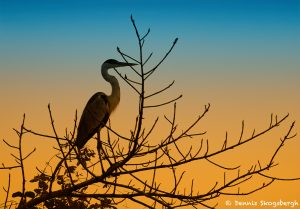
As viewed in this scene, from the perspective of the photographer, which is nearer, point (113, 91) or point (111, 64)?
point (113, 91)

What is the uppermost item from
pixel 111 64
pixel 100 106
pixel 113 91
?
pixel 111 64

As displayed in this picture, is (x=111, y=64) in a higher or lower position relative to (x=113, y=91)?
higher

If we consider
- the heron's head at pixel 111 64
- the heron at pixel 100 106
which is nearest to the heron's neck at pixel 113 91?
the heron at pixel 100 106

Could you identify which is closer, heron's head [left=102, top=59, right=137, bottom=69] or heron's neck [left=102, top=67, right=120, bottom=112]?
heron's neck [left=102, top=67, right=120, bottom=112]

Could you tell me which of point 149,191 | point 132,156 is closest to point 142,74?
point 132,156

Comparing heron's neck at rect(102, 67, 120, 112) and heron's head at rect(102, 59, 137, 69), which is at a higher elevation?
heron's head at rect(102, 59, 137, 69)

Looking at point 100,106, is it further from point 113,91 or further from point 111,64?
point 111,64

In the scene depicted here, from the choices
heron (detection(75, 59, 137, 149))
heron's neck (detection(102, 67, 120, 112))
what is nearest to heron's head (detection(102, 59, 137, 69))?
heron (detection(75, 59, 137, 149))

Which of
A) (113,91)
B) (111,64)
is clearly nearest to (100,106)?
(113,91)

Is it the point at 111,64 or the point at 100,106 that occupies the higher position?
the point at 111,64

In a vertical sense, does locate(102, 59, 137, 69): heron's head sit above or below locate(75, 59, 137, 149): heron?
above

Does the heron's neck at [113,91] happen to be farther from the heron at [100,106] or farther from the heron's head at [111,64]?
the heron's head at [111,64]

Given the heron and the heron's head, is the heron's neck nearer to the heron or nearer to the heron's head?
the heron

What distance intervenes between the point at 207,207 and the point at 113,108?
15.7 feet
